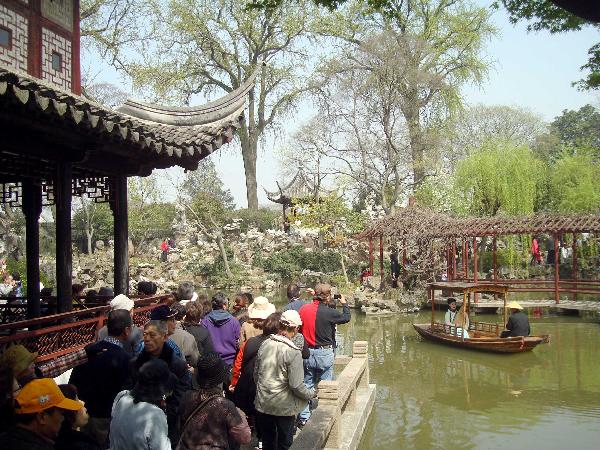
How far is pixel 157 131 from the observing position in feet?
23.5

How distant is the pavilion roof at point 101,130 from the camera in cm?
505

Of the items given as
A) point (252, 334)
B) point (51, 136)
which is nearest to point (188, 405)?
point (252, 334)

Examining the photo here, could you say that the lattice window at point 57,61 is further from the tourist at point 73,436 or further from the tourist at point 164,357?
the tourist at point 73,436

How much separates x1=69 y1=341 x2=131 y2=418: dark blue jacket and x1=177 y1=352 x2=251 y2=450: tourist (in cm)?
63

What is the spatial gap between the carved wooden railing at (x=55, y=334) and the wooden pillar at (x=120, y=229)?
0.69m

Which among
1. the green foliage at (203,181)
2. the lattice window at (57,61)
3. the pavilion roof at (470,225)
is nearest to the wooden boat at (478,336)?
the pavilion roof at (470,225)

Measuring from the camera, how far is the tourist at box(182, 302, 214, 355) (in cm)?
548

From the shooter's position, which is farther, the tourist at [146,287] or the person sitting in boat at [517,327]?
the person sitting in boat at [517,327]

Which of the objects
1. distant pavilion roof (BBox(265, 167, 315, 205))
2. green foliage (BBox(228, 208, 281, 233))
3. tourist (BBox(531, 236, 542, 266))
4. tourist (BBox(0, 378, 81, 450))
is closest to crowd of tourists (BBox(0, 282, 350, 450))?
tourist (BBox(0, 378, 81, 450))

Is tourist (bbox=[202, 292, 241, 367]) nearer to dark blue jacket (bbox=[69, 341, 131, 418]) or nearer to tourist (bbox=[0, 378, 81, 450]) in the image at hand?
dark blue jacket (bbox=[69, 341, 131, 418])

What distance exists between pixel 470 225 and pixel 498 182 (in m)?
6.05

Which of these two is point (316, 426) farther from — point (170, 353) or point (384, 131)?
point (384, 131)

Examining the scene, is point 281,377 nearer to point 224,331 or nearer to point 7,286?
point 224,331

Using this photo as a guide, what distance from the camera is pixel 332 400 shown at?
624cm
